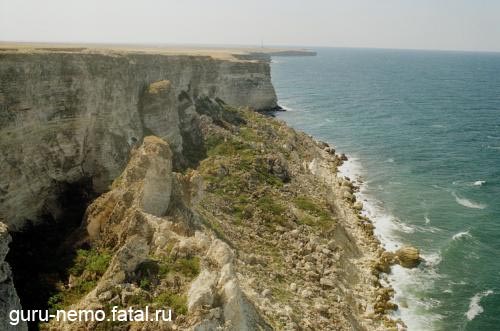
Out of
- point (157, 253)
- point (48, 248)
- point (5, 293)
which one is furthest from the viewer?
point (48, 248)

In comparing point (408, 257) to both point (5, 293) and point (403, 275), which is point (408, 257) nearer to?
point (403, 275)

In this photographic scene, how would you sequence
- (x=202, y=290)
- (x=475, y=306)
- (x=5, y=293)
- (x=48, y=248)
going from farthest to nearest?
(x=475, y=306) < (x=48, y=248) < (x=202, y=290) < (x=5, y=293)

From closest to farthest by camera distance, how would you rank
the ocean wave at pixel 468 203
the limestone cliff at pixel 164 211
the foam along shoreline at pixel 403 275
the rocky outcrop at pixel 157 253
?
1. the rocky outcrop at pixel 157 253
2. the limestone cliff at pixel 164 211
3. the foam along shoreline at pixel 403 275
4. the ocean wave at pixel 468 203

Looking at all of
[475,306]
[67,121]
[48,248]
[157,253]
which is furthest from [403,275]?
[67,121]

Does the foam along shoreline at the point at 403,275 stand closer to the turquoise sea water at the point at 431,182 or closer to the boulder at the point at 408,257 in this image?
the turquoise sea water at the point at 431,182

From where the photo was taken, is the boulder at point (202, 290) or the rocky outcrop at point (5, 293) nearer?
the rocky outcrop at point (5, 293)

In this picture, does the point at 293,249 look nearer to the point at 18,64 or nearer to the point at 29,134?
the point at 29,134

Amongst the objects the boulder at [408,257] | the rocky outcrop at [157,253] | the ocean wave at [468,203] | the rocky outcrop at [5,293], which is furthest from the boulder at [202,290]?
the ocean wave at [468,203]
